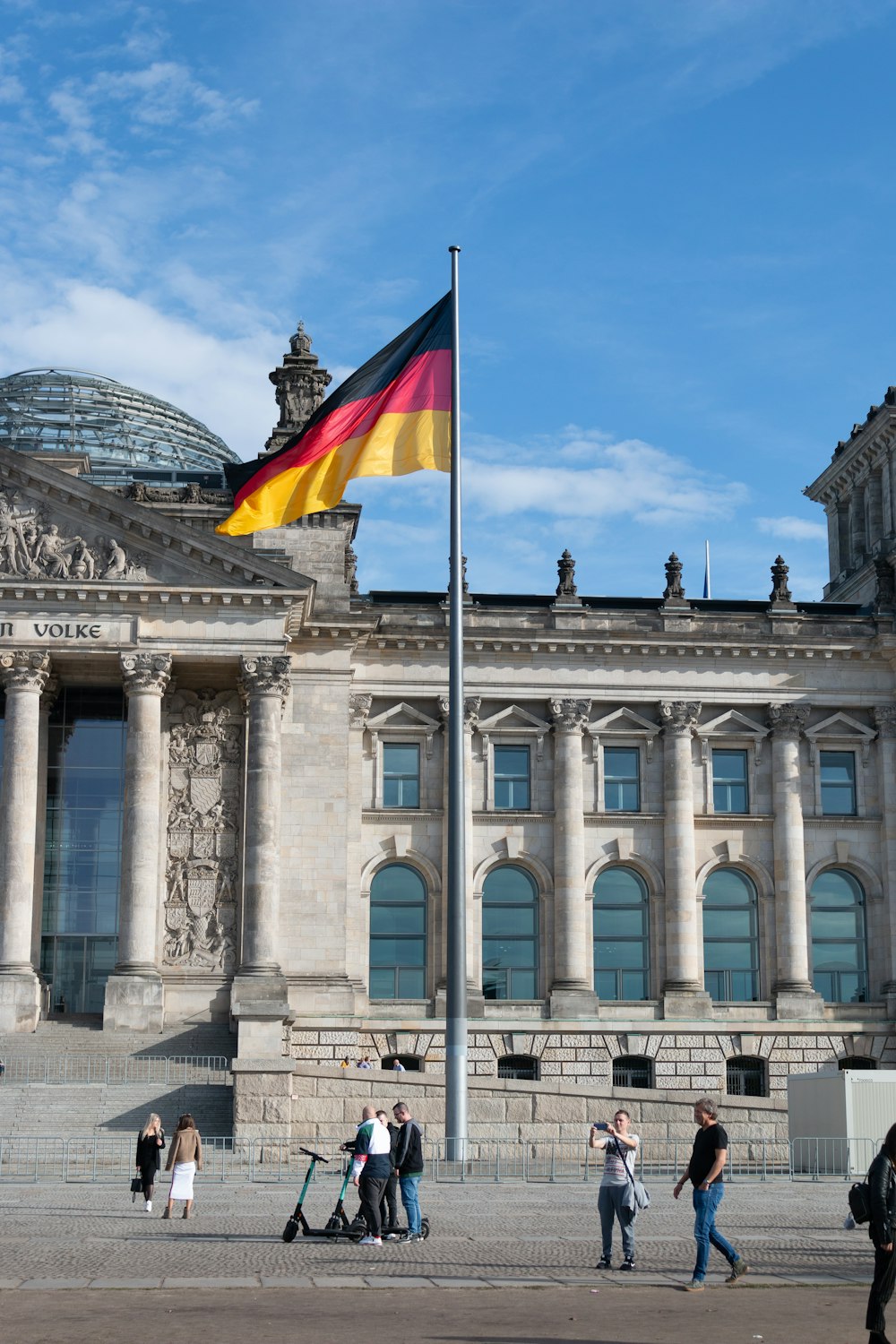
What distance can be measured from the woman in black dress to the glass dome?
134 ft

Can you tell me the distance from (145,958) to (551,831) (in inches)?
605

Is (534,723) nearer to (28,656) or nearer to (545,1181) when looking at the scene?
(28,656)

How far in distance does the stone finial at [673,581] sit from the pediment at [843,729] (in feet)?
21.7

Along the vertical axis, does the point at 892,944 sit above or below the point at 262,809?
below

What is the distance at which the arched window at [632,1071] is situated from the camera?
59.7m

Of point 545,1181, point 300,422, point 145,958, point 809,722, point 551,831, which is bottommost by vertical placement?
point 545,1181

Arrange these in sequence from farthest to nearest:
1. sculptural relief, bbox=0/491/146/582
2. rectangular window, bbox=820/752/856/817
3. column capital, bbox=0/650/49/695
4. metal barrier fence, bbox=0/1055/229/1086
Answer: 1. rectangular window, bbox=820/752/856/817
2. sculptural relief, bbox=0/491/146/582
3. column capital, bbox=0/650/49/695
4. metal barrier fence, bbox=0/1055/229/1086

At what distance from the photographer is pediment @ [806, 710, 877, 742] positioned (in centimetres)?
6438

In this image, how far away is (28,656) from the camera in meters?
55.2

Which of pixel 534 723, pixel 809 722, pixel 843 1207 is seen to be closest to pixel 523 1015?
pixel 534 723

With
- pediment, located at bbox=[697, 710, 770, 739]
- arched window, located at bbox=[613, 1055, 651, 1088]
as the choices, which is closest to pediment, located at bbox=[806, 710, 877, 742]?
pediment, located at bbox=[697, 710, 770, 739]

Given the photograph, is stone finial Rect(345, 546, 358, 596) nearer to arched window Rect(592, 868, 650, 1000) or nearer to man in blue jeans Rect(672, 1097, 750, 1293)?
arched window Rect(592, 868, 650, 1000)

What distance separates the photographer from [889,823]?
2505 inches

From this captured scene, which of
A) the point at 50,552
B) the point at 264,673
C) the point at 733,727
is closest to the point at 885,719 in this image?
the point at 733,727
